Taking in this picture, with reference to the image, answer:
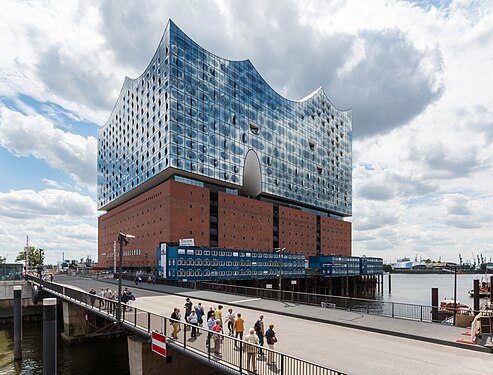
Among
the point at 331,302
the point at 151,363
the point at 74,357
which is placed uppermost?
the point at 151,363

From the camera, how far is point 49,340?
1738cm

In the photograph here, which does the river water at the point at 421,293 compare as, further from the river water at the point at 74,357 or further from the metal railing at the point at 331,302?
the river water at the point at 74,357

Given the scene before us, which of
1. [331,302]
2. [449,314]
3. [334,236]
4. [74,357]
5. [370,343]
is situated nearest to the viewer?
[370,343]

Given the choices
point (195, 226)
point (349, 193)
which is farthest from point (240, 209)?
point (349, 193)

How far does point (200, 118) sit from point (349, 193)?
68.0 m

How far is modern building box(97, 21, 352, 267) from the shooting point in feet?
227

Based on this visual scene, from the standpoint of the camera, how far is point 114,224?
9444 centimetres

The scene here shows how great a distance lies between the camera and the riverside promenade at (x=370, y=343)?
13422mm

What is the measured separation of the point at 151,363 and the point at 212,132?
197 feet

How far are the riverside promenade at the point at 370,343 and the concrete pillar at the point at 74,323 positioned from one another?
1173cm

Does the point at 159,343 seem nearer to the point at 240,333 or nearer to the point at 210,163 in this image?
the point at 240,333

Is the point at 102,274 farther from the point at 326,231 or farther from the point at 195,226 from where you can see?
the point at 326,231

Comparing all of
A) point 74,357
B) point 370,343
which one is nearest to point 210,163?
point 74,357

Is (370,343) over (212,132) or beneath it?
beneath
